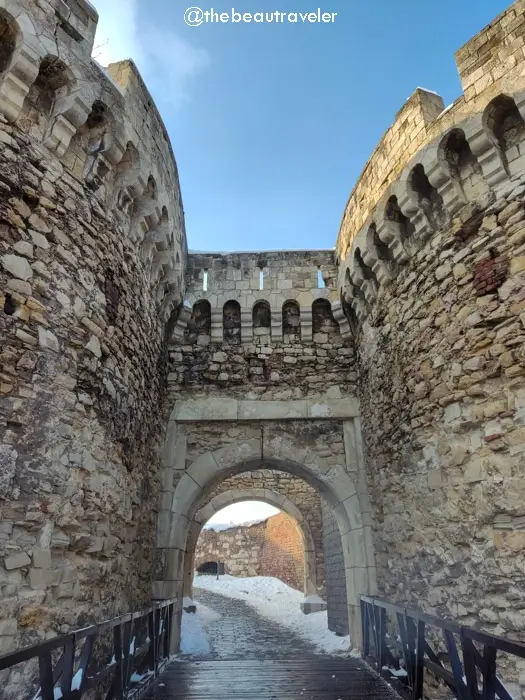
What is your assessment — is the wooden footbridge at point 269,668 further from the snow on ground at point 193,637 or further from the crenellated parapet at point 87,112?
the crenellated parapet at point 87,112

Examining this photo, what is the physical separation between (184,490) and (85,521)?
2.28 meters

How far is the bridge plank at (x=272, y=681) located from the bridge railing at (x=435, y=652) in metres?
0.16

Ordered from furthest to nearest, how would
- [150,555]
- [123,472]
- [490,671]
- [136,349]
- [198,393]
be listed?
[198,393]
[150,555]
[136,349]
[123,472]
[490,671]

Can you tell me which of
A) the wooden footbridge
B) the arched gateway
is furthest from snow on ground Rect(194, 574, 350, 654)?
the arched gateway

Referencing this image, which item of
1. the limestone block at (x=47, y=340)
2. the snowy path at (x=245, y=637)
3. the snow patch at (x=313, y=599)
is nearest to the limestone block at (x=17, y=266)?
the limestone block at (x=47, y=340)

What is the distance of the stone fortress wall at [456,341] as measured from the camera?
324 centimetres

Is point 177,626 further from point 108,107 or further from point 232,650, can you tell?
point 108,107

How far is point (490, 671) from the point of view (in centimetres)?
206

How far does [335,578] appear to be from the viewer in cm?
801

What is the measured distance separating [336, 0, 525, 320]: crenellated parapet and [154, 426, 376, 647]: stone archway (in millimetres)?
2190

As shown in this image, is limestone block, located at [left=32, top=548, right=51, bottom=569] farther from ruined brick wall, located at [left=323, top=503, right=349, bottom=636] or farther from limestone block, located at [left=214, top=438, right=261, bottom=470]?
ruined brick wall, located at [left=323, top=503, right=349, bottom=636]

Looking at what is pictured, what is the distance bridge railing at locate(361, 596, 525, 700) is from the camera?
2.08 metres

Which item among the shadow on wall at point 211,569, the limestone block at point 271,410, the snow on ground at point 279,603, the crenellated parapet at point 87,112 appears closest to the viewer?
the crenellated parapet at point 87,112

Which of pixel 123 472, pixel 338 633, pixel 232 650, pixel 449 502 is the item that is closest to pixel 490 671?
pixel 449 502
